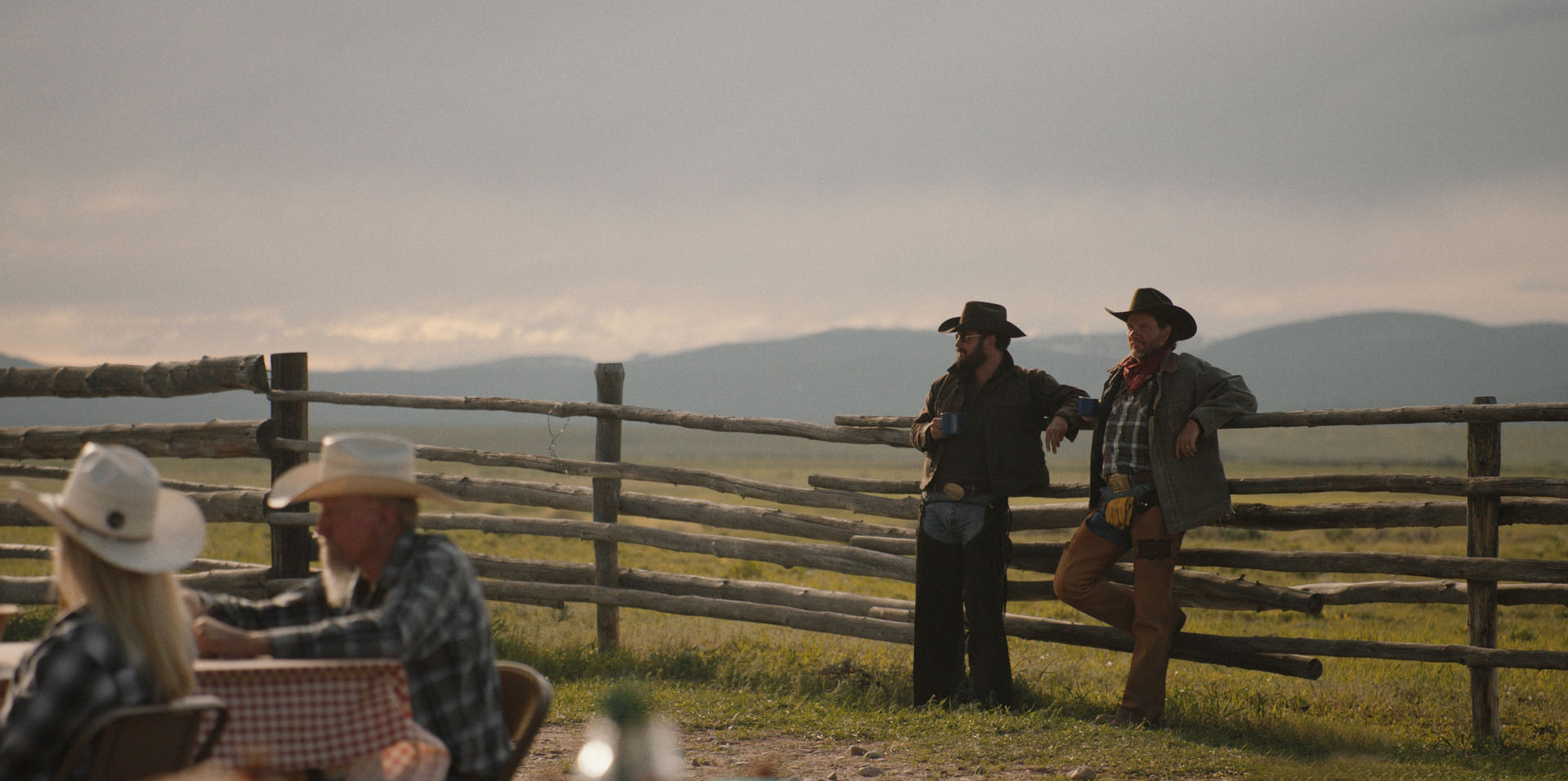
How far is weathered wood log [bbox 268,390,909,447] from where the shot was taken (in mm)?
7156

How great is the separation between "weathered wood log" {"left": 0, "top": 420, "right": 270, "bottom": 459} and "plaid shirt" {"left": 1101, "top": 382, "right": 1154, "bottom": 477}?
5.67 m

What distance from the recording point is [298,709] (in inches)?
97.0

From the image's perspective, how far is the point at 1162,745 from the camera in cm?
540

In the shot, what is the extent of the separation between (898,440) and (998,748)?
2075mm

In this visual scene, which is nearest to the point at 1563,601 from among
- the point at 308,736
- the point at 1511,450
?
the point at 308,736

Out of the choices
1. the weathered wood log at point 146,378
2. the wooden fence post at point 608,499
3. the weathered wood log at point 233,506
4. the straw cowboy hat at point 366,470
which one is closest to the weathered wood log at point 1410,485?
the wooden fence post at point 608,499

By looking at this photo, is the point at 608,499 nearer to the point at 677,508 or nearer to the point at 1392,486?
the point at 677,508

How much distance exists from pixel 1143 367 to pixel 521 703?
3.80 m

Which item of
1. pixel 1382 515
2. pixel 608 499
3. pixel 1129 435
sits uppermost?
pixel 1129 435

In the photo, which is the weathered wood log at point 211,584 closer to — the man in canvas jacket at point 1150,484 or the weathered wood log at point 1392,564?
the man in canvas jacket at point 1150,484

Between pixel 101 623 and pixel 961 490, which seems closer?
pixel 101 623

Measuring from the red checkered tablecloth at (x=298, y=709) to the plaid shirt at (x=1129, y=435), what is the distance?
409cm

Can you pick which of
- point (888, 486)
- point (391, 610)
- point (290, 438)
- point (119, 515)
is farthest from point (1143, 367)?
point (290, 438)

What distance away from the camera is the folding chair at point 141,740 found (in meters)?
2.24
